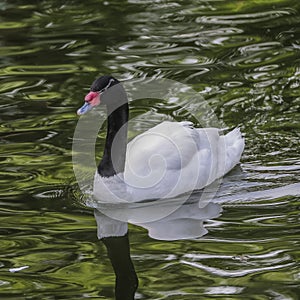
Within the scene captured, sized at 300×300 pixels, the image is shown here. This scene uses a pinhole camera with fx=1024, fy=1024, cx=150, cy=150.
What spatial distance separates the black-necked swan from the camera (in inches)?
340

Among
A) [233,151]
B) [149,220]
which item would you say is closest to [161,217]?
[149,220]

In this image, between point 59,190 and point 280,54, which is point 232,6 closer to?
point 280,54

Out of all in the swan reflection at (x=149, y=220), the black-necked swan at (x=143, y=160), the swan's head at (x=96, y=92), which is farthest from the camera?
the black-necked swan at (x=143, y=160)

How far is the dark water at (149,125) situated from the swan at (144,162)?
12.4 inches

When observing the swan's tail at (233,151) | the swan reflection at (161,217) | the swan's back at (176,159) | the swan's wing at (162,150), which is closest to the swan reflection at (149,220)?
the swan reflection at (161,217)

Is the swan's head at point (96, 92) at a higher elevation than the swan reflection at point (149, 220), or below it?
Answer: higher

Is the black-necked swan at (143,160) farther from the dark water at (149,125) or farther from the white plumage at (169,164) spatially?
the dark water at (149,125)

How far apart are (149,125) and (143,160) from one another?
157 centimetres

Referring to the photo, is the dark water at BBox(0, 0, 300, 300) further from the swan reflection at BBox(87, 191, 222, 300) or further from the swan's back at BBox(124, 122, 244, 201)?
Answer: the swan's back at BBox(124, 122, 244, 201)

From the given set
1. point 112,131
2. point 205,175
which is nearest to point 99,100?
point 112,131

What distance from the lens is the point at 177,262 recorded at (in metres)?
7.43

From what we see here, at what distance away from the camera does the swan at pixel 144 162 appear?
8680 mm

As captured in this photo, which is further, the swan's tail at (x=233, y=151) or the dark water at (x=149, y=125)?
the swan's tail at (x=233, y=151)

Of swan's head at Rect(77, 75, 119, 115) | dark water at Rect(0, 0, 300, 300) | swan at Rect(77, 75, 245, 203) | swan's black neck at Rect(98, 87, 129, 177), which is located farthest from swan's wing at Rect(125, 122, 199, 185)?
swan's head at Rect(77, 75, 119, 115)
